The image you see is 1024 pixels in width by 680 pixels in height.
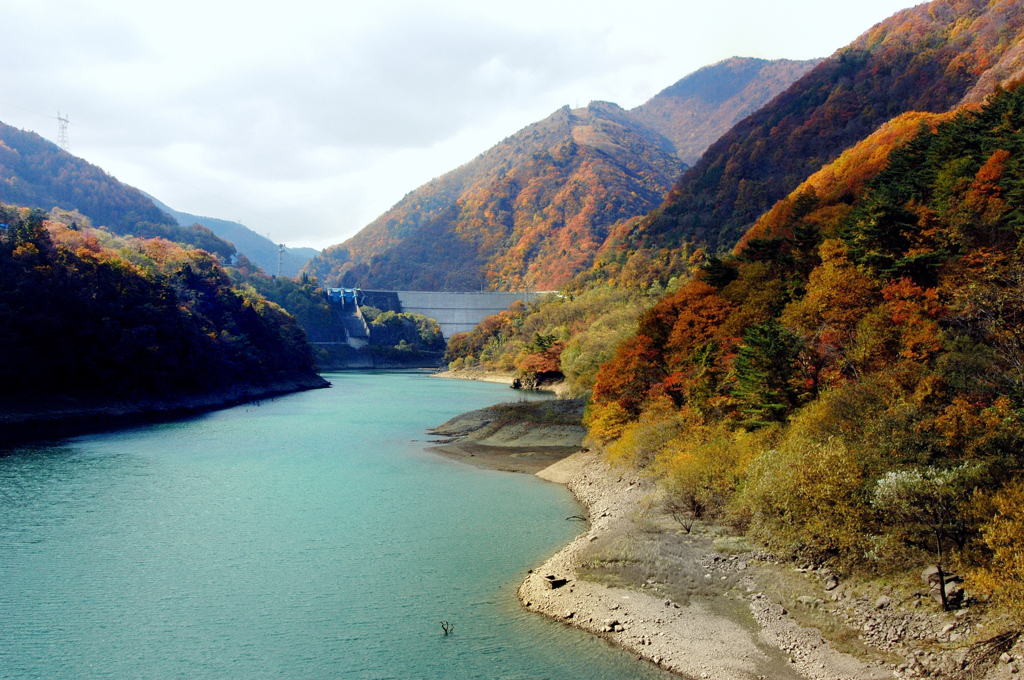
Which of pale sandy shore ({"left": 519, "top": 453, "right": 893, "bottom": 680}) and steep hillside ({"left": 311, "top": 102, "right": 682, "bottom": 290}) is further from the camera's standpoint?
steep hillside ({"left": 311, "top": 102, "right": 682, "bottom": 290})

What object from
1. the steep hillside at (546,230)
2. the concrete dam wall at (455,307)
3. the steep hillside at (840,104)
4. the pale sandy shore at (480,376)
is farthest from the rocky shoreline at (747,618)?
the steep hillside at (546,230)

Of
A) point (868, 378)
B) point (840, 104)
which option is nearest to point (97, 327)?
point (868, 378)

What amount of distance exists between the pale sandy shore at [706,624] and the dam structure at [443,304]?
430 feet

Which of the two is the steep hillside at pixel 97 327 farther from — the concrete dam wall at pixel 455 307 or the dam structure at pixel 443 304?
the concrete dam wall at pixel 455 307

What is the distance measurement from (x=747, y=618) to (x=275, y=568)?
1176 centimetres

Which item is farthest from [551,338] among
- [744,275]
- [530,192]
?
[530,192]

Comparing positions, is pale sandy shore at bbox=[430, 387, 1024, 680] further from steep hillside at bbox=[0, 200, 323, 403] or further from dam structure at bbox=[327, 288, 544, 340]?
dam structure at bbox=[327, 288, 544, 340]

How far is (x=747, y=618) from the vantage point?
40.6ft

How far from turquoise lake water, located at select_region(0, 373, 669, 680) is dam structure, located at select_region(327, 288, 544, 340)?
114712 millimetres

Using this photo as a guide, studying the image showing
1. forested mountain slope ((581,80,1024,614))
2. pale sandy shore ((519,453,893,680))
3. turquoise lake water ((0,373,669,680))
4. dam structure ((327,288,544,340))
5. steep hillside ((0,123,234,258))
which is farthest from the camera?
dam structure ((327,288,544,340))

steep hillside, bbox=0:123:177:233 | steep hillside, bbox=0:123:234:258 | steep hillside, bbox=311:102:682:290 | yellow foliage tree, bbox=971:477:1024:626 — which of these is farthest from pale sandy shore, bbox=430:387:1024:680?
steep hillside, bbox=0:123:177:233

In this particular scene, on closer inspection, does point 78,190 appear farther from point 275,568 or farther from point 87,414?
point 275,568

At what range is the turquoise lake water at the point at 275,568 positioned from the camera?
11.8m

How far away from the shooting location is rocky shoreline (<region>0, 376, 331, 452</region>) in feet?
123
